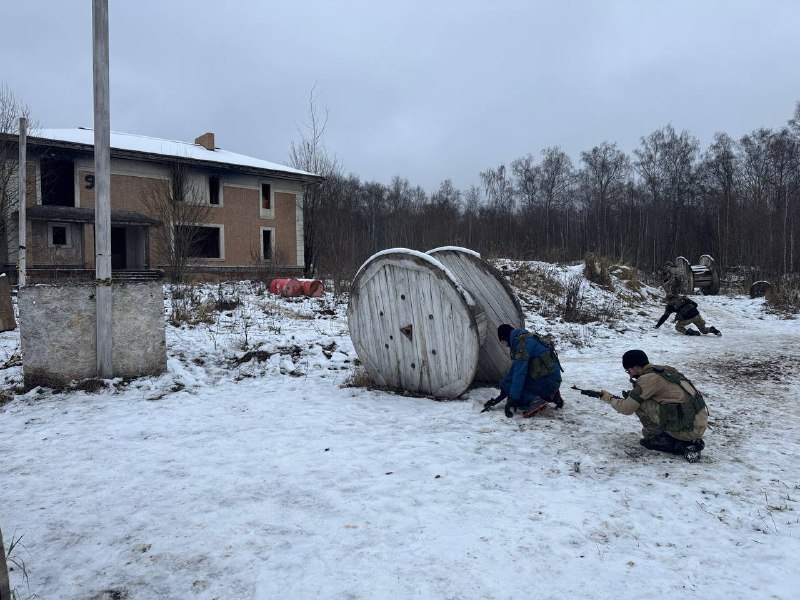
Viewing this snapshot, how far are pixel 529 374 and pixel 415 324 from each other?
1430mm

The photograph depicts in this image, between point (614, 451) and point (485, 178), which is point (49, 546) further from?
point (485, 178)

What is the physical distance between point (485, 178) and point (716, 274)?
37955mm

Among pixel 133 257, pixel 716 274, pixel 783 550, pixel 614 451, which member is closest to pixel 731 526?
pixel 783 550

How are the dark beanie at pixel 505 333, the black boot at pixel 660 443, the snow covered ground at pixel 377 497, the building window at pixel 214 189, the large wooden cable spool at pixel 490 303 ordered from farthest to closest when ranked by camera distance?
the building window at pixel 214 189
the large wooden cable spool at pixel 490 303
the dark beanie at pixel 505 333
the black boot at pixel 660 443
the snow covered ground at pixel 377 497

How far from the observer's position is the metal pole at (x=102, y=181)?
576 cm

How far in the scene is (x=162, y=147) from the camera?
28.1 metres

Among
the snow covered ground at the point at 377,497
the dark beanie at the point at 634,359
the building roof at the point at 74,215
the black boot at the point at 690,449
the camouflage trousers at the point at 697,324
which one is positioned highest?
the building roof at the point at 74,215

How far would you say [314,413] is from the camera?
5.20m

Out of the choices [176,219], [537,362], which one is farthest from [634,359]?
[176,219]

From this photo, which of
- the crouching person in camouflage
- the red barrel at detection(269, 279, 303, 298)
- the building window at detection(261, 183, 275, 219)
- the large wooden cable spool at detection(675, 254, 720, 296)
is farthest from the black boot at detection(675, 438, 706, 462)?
the building window at detection(261, 183, 275, 219)

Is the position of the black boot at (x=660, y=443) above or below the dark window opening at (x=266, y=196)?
below

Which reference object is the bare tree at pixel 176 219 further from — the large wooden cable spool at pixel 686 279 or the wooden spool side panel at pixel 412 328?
the large wooden cable spool at pixel 686 279

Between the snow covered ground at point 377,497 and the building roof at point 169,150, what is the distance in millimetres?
21784

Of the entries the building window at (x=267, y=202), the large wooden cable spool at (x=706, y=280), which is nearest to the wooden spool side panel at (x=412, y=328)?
the large wooden cable spool at (x=706, y=280)
